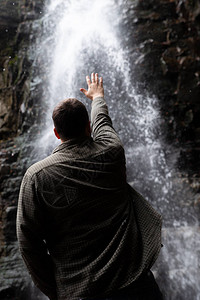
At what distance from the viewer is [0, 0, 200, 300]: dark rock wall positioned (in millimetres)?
5445

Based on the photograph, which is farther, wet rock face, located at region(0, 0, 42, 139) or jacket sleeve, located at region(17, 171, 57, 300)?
wet rock face, located at region(0, 0, 42, 139)

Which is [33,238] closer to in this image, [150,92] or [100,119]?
[100,119]

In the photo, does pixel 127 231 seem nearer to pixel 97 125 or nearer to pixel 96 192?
pixel 96 192

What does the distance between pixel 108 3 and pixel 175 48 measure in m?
2.64

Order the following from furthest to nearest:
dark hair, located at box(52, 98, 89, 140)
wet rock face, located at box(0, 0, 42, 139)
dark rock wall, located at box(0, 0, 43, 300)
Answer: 1. wet rock face, located at box(0, 0, 42, 139)
2. dark rock wall, located at box(0, 0, 43, 300)
3. dark hair, located at box(52, 98, 89, 140)

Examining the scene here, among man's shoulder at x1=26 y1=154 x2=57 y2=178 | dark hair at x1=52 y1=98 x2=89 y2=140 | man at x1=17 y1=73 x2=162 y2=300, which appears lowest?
man at x1=17 y1=73 x2=162 y2=300

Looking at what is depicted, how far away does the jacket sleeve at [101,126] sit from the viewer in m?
1.76

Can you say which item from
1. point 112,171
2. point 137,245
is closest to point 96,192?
point 112,171

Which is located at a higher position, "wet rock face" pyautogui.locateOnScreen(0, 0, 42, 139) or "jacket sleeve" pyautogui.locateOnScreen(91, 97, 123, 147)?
"wet rock face" pyautogui.locateOnScreen(0, 0, 42, 139)

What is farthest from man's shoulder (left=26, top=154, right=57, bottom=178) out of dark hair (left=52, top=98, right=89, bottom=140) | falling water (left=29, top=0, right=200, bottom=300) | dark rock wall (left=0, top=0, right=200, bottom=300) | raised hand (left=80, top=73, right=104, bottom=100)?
dark rock wall (left=0, top=0, right=200, bottom=300)

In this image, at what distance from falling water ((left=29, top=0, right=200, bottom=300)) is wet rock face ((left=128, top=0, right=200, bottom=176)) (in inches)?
10.5

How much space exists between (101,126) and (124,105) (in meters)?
4.54

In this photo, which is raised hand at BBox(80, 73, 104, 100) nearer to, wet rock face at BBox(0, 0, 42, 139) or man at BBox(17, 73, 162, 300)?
man at BBox(17, 73, 162, 300)

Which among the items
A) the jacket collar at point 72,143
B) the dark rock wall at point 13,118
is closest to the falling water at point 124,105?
the dark rock wall at point 13,118
